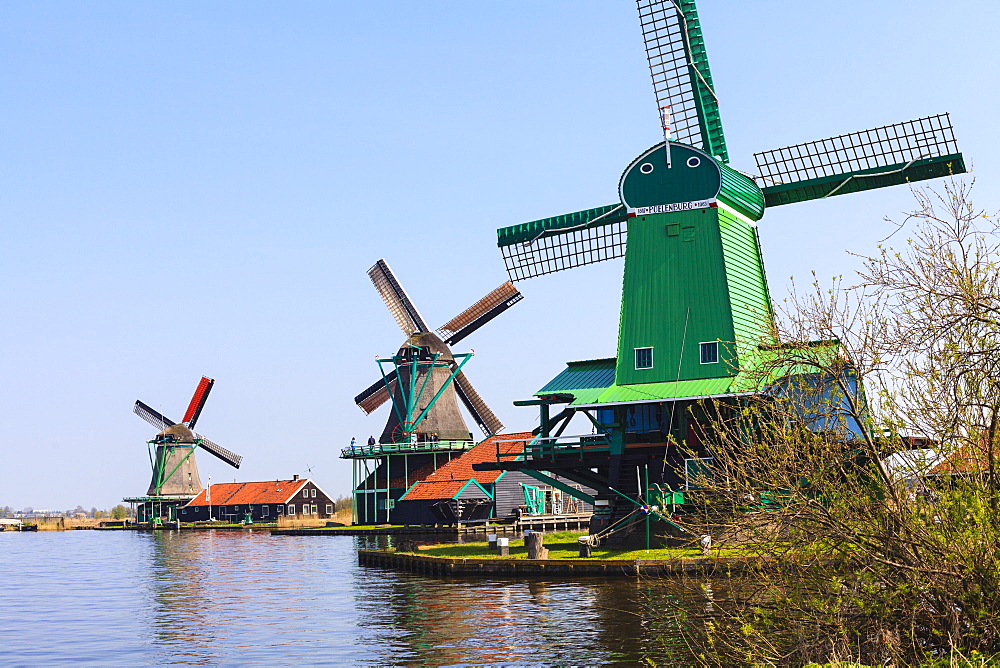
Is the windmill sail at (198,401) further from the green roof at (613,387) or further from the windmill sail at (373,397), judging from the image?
the green roof at (613,387)

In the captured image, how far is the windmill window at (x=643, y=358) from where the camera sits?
34094mm

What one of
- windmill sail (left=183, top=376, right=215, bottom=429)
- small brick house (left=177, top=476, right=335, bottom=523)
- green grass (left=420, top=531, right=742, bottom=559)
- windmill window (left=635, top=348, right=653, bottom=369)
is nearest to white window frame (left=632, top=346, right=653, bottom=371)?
windmill window (left=635, top=348, right=653, bottom=369)

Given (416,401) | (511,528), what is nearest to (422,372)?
(416,401)

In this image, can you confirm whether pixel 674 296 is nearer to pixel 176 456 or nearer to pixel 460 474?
pixel 460 474

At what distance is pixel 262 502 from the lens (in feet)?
305

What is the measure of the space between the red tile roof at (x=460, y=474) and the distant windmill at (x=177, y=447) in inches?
1505

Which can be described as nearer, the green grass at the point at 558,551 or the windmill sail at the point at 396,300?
the green grass at the point at 558,551

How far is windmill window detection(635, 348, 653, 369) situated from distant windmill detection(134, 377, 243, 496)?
70.1 m

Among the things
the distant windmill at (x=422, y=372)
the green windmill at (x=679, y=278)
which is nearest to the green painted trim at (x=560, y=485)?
the green windmill at (x=679, y=278)

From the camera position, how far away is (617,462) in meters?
34.2

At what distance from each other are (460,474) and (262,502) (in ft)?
110

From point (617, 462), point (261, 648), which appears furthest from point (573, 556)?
point (261, 648)

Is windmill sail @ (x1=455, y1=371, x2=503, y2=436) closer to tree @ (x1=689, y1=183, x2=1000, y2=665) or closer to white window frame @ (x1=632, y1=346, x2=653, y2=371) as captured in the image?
white window frame @ (x1=632, y1=346, x2=653, y2=371)

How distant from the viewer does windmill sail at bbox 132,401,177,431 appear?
99312mm
